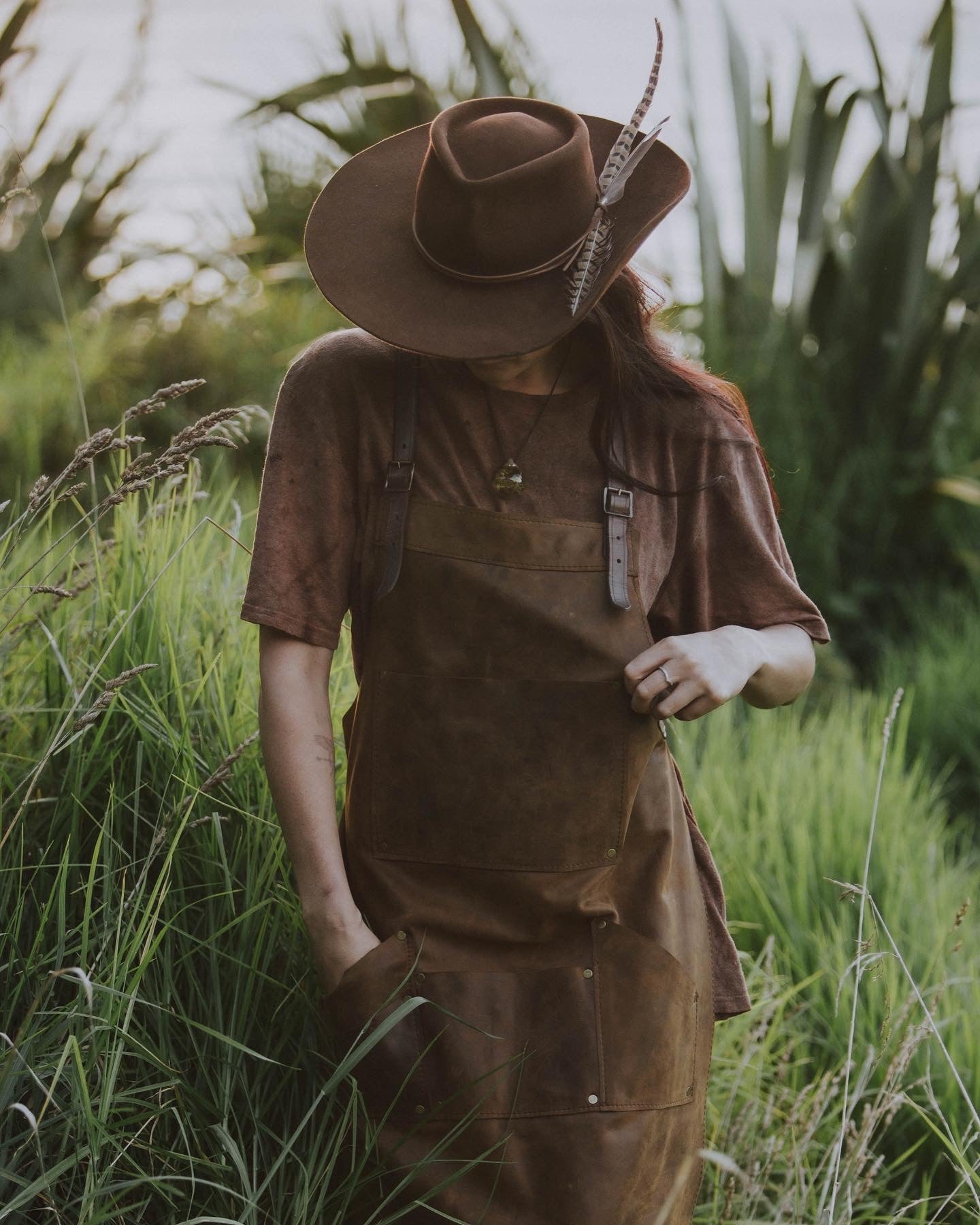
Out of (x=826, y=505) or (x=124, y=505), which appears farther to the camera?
(x=826, y=505)

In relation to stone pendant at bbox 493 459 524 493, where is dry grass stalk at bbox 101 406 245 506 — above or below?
above

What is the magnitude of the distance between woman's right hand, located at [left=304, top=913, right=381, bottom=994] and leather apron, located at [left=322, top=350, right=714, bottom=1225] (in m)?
0.02

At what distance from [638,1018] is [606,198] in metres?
1.03

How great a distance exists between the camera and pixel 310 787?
1.56 meters

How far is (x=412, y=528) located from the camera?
1.53 metres

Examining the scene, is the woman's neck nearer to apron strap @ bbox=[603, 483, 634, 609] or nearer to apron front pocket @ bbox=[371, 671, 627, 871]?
apron strap @ bbox=[603, 483, 634, 609]

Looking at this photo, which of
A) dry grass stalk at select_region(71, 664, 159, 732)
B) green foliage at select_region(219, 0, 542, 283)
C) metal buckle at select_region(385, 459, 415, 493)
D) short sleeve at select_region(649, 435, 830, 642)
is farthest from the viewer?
green foliage at select_region(219, 0, 542, 283)

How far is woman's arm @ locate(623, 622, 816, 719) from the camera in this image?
1523mm

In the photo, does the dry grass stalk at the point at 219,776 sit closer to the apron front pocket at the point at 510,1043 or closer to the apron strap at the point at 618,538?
the apron front pocket at the point at 510,1043

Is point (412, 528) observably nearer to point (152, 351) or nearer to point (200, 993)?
point (200, 993)

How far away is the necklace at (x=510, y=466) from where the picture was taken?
1.55 metres

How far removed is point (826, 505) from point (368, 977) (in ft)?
12.9

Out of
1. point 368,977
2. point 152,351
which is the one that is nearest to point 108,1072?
point 368,977

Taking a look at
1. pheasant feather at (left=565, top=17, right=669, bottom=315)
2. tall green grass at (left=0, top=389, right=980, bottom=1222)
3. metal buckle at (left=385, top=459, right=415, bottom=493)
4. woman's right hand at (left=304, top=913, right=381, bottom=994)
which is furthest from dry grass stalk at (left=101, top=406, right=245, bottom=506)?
woman's right hand at (left=304, top=913, right=381, bottom=994)
